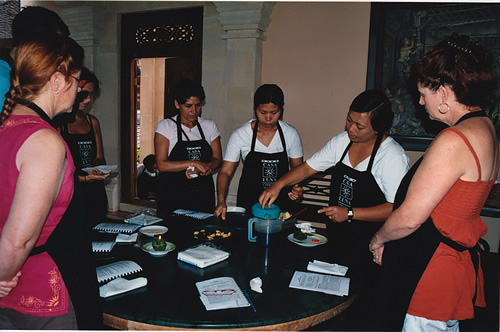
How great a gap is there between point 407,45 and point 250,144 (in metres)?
2.15

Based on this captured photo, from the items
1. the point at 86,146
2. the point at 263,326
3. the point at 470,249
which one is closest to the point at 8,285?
the point at 263,326

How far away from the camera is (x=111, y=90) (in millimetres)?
5246

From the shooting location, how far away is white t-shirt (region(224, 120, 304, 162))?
113 inches

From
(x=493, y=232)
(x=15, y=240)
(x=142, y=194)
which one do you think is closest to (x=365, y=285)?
(x=15, y=240)

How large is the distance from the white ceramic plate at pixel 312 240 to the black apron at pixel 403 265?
43 cm

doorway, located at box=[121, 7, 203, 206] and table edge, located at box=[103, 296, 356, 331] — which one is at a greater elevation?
doorway, located at box=[121, 7, 203, 206]

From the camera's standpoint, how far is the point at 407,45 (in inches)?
150

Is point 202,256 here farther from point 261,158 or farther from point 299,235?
point 261,158

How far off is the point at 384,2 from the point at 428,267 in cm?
327

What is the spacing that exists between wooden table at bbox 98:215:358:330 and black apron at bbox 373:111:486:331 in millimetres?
150

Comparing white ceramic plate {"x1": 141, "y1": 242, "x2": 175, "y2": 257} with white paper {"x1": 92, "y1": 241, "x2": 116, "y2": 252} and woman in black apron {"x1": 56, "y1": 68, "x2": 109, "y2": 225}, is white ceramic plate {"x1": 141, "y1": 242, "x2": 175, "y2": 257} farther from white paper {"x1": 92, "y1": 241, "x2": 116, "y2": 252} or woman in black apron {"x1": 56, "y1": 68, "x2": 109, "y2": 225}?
woman in black apron {"x1": 56, "y1": 68, "x2": 109, "y2": 225}

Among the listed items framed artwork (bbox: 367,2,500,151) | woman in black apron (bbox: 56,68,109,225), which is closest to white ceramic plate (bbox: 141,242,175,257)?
woman in black apron (bbox: 56,68,109,225)

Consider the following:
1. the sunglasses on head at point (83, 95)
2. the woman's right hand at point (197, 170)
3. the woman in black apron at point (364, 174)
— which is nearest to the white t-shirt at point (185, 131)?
the woman's right hand at point (197, 170)

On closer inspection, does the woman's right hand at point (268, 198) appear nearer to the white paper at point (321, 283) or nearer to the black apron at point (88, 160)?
the white paper at point (321, 283)
